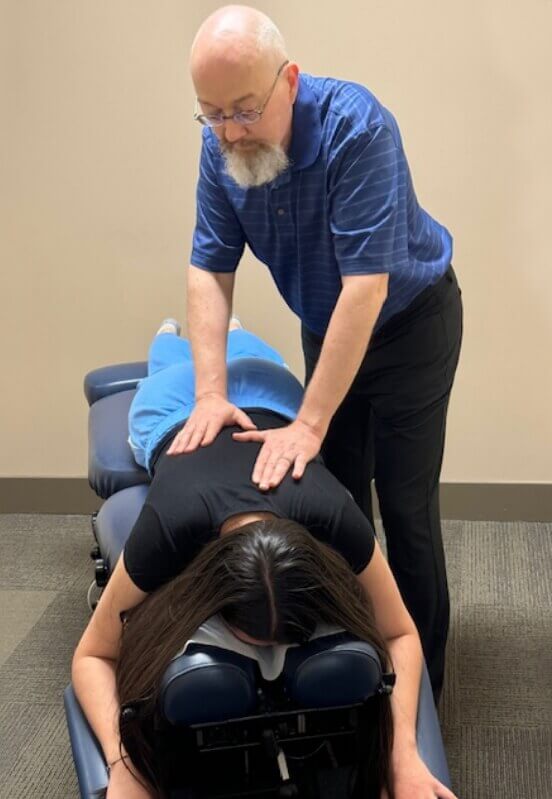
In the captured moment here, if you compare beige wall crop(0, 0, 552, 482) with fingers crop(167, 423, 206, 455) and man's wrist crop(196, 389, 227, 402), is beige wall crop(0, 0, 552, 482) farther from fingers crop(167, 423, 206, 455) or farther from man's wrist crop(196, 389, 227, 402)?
fingers crop(167, 423, 206, 455)

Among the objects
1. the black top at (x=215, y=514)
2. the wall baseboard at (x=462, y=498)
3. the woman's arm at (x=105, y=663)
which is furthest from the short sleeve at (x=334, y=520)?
the wall baseboard at (x=462, y=498)

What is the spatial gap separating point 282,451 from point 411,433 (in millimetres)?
390

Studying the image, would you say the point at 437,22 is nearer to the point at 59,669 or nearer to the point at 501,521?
the point at 501,521

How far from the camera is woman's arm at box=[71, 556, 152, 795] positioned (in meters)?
1.28

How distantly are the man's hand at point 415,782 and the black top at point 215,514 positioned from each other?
10.9 inches

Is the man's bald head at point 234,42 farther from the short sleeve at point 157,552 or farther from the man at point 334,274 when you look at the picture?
the short sleeve at point 157,552

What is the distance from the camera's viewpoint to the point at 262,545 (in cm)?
117

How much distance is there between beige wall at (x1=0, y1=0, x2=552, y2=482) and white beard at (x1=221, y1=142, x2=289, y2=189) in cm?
96

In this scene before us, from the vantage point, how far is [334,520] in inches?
52.2

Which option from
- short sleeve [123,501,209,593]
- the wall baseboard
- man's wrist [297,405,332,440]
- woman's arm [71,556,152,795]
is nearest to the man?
man's wrist [297,405,332,440]

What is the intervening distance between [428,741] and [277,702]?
0.29m

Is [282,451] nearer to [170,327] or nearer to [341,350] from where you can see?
[341,350]

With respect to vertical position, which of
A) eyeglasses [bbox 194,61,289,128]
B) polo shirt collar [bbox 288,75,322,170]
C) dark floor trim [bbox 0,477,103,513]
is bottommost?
dark floor trim [bbox 0,477,103,513]

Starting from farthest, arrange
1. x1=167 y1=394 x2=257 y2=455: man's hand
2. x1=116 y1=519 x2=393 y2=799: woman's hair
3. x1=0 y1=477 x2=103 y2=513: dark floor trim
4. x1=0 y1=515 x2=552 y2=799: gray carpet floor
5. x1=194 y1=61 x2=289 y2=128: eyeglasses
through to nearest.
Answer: x1=0 y1=477 x2=103 y2=513: dark floor trim → x1=0 y1=515 x2=552 y2=799: gray carpet floor → x1=167 y1=394 x2=257 y2=455: man's hand → x1=194 y1=61 x2=289 y2=128: eyeglasses → x1=116 y1=519 x2=393 y2=799: woman's hair
